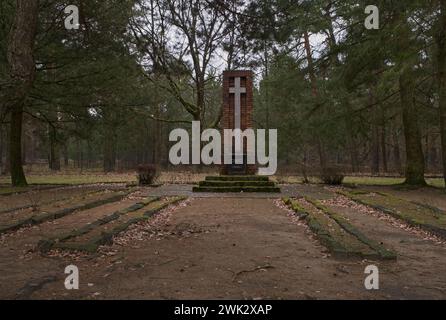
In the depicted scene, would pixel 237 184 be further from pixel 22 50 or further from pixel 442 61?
pixel 22 50

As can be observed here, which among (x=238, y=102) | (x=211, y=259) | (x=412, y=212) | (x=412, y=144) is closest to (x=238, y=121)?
(x=238, y=102)

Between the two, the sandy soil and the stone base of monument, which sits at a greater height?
the stone base of monument

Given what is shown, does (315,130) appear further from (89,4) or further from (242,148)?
(89,4)

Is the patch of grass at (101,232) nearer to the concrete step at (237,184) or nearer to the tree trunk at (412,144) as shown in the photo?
the concrete step at (237,184)

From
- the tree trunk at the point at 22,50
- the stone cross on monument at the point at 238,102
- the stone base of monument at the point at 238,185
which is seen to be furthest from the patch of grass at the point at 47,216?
the stone cross on monument at the point at 238,102

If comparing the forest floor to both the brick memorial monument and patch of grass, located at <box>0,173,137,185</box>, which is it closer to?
the brick memorial monument

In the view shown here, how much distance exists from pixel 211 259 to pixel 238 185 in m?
11.3

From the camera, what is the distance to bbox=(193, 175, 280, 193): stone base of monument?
1692 cm

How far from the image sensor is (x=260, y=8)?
745cm

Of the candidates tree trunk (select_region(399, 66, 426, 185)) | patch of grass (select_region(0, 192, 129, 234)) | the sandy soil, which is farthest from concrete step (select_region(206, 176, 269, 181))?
tree trunk (select_region(399, 66, 426, 185))

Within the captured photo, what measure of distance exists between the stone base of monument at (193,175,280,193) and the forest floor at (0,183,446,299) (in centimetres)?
599

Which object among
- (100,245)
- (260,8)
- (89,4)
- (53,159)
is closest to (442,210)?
(260,8)

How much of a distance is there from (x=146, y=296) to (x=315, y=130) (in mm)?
15365

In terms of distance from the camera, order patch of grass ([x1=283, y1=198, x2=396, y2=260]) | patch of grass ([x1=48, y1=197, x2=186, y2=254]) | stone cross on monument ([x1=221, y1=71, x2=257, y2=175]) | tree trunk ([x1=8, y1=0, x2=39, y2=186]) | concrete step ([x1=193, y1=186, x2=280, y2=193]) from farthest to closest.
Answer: stone cross on monument ([x1=221, y1=71, x2=257, y2=175]) → concrete step ([x1=193, y1=186, x2=280, y2=193]) → patch of grass ([x1=48, y1=197, x2=186, y2=254]) → patch of grass ([x1=283, y1=198, x2=396, y2=260]) → tree trunk ([x1=8, y1=0, x2=39, y2=186])
